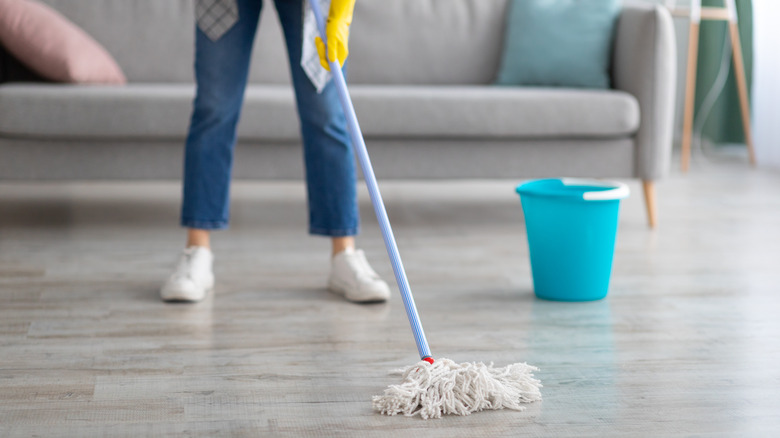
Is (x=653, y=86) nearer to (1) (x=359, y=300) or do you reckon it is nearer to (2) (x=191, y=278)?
(1) (x=359, y=300)

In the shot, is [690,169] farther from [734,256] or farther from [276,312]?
[276,312]

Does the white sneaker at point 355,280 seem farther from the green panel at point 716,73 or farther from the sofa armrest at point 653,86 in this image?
the green panel at point 716,73

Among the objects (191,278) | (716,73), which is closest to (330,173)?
(191,278)

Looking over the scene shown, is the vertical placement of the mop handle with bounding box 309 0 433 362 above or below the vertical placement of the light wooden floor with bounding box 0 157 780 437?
above

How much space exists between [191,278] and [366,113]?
0.87 metres

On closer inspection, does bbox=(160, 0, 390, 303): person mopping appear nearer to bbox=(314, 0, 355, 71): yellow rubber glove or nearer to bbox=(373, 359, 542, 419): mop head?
bbox=(314, 0, 355, 71): yellow rubber glove

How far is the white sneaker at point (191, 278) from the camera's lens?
1.71 meters

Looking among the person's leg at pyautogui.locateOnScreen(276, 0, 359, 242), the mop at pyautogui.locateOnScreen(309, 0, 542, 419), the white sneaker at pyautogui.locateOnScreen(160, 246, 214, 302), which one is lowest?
the white sneaker at pyautogui.locateOnScreen(160, 246, 214, 302)

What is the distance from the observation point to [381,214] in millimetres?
1333

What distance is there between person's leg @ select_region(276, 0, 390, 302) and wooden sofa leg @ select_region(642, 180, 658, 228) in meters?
1.11

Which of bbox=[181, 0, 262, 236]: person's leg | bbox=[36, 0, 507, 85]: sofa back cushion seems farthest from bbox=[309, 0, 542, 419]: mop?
bbox=[36, 0, 507, 85]: sofa back cushion

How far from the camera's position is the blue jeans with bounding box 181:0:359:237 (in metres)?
1.74

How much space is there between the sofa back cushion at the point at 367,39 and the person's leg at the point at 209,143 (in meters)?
1.18

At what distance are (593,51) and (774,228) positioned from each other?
78 cm
